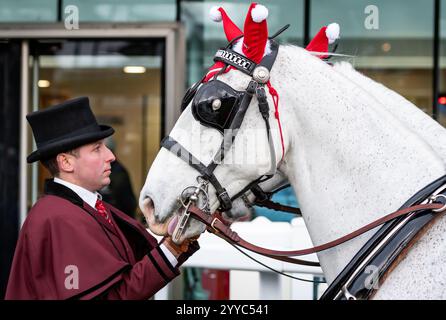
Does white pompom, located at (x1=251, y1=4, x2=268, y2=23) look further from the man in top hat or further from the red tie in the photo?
the red tie

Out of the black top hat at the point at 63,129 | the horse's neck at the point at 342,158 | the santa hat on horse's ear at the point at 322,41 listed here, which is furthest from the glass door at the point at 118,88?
the horse's neck at the point at 342,158

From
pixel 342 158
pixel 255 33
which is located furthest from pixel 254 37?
pixel 342 158

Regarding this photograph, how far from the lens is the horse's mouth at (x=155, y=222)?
2.08 meters

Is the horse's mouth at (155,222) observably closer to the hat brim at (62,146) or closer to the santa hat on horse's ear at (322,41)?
the hat brim at (62,146)

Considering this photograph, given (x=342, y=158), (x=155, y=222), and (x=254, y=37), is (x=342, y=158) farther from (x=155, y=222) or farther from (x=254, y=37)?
(x=155, y=222)

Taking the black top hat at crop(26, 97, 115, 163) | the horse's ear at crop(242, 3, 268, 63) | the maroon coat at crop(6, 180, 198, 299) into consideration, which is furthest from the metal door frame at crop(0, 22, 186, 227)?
the horse's ear at crop(242, 3, 268, 63)

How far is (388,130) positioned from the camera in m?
1.94

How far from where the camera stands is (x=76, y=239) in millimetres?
2145

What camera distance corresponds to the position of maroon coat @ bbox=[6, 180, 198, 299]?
2.10 m

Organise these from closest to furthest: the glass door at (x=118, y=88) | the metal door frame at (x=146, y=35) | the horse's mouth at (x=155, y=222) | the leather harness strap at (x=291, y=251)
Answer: the leather harness strap at (x=291, y=251) < the horse's mouth at (x=155, y=222) < the metal door frame at (x=146, y=35) < the glass door at (x=118, y=88)

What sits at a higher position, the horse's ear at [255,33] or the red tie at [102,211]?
the horse's ear at [255,33]

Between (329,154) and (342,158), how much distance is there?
1.8 inches

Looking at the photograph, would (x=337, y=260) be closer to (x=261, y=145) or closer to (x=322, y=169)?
(x=322, y=169)

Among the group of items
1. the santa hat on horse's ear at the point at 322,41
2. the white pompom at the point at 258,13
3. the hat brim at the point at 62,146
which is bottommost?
the hat brim at the point at 62,146
